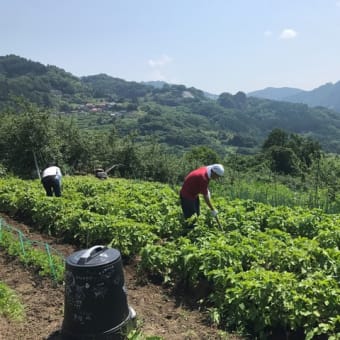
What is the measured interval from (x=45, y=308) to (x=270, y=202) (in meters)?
8.59

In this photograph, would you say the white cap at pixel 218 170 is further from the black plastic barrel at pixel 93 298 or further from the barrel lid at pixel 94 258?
the black plastic barrel at pixel 93 298

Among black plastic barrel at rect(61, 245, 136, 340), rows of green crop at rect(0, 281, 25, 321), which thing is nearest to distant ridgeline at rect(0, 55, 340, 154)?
rows of green crop at rect(0, 281, 25, 321)

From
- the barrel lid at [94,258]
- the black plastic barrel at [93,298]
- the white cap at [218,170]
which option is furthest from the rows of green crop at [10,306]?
the white cap at [218,170]

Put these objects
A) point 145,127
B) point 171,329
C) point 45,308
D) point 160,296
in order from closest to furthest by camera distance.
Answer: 1. point 171,329
2. point 45,308
3. point 160,296
4. point 145,127

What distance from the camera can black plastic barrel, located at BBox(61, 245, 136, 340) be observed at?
470 centimetres

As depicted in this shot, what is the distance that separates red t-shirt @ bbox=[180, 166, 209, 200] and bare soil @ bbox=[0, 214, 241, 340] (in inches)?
73.6

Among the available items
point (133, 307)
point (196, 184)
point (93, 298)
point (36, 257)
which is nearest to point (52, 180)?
point (36, 257)

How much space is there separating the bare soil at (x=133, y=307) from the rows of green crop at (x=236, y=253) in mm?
279

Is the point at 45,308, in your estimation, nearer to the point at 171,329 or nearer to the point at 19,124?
the point at 171,329

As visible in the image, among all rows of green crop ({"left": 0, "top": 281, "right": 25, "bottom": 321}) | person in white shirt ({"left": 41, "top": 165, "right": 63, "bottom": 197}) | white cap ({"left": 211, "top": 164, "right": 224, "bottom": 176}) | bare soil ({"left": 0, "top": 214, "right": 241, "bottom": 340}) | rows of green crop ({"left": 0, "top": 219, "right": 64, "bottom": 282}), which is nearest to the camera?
bare soil ({"left": 0, "top": 214, "right": 241, "bottom": 340})

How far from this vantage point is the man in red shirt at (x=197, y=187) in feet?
26.4

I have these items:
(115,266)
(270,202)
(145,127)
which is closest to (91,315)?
(115,266)

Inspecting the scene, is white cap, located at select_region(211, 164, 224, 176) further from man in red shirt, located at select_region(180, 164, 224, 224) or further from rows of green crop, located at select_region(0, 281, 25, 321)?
rows of green crop, located at select_region(0, 281, 25, 321)

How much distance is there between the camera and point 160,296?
638 centimetres
